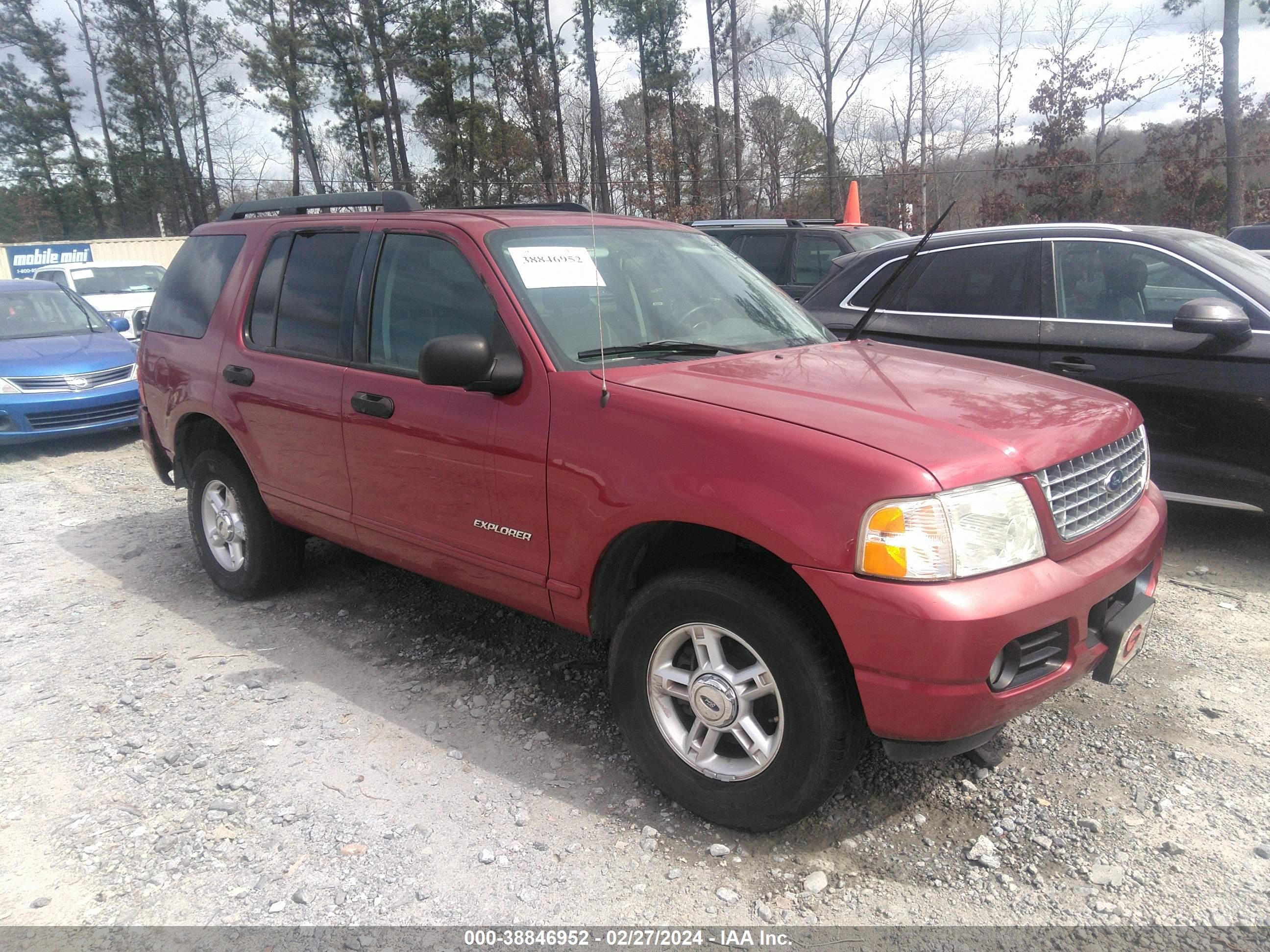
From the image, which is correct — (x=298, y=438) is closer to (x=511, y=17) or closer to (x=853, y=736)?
(x=853, y=736)

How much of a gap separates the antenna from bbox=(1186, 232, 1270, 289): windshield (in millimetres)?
3449

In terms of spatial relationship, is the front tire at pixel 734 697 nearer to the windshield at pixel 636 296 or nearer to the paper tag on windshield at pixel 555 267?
the windshield at pixel 636 296

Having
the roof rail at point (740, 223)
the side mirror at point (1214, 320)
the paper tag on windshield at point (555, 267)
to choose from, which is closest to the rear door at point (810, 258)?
the roof rail at point (740, 223)

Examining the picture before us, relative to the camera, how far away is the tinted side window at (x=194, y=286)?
4641 mm

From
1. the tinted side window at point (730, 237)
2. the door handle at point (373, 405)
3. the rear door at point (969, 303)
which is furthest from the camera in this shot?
the tinted side window at point (730, 237)

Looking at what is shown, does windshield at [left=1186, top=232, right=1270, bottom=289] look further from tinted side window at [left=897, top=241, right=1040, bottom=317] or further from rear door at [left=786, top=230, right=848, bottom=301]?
rear door at [left=786, top=230, right=848, bottom=301]

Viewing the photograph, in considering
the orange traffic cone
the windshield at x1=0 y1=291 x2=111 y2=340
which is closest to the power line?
the orange traffic cone

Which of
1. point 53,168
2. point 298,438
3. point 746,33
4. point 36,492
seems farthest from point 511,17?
point 298,438

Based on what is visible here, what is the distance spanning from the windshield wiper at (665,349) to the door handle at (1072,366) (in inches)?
101

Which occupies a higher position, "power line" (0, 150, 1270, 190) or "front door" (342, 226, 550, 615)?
"power line" (0, 150, 1270, 190)

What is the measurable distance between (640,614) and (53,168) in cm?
5137

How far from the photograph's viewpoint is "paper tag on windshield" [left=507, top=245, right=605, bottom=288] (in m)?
3.34

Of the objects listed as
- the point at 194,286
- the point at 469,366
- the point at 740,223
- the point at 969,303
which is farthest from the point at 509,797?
the point at 740,223

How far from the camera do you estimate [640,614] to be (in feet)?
9.37
